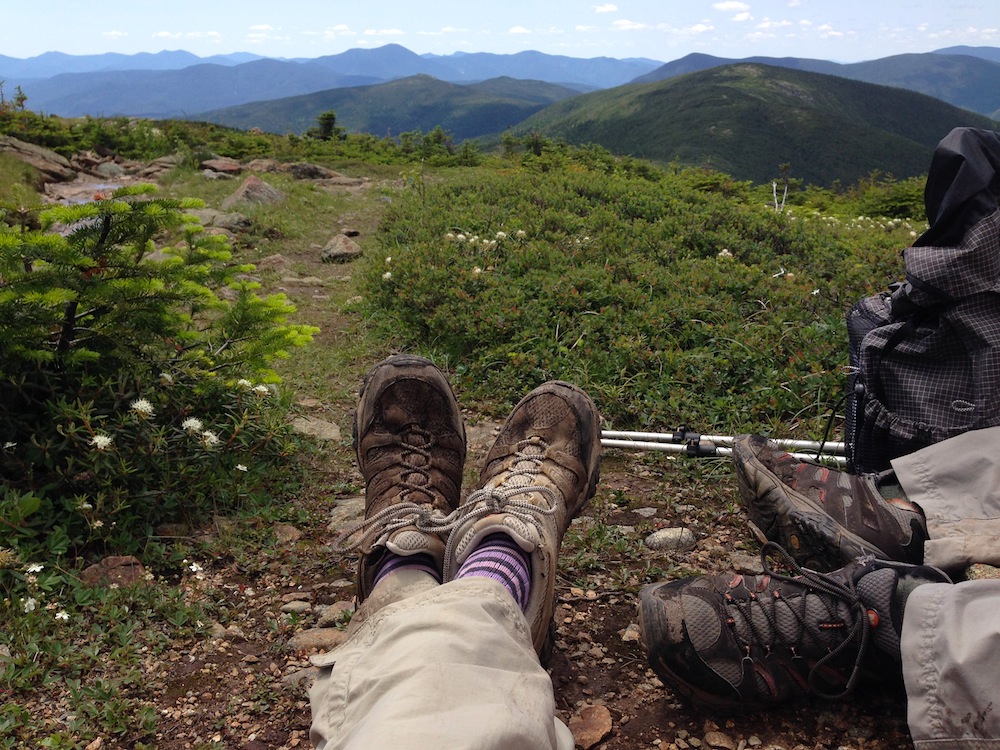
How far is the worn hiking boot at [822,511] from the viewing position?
2.26 m

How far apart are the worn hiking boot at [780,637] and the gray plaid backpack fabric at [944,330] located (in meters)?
1.05

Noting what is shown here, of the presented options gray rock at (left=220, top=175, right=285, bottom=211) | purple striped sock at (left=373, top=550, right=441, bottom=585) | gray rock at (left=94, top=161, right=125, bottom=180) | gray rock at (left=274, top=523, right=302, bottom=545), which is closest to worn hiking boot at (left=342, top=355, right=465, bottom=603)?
purple striped sock at (left=373, top=550, right=441, bottom=585)

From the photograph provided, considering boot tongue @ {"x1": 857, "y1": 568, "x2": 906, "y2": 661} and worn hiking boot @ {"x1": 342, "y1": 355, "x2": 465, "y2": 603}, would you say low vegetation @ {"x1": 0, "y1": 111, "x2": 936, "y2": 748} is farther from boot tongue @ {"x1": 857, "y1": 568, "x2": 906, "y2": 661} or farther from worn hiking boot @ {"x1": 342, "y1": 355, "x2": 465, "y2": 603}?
boot tongue @ {"x1": 857, "y1": 568, "x2": 906, "y2": 661}

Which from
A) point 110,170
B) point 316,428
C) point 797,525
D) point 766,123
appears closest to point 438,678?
Answer: point 797,525

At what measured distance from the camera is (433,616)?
4.81 feet

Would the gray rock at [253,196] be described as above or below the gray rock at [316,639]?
above

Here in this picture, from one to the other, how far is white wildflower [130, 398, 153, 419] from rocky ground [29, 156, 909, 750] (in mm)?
611

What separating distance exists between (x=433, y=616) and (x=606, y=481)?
199cm

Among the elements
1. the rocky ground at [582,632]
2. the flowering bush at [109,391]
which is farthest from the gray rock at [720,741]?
the flowering bush at [109,391]

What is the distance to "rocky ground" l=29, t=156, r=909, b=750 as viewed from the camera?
184 cm

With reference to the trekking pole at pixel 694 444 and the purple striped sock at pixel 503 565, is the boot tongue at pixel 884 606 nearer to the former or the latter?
the purple striped sock at pixel 503 565

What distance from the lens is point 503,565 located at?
1.84 m

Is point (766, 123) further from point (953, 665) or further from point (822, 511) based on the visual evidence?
point (953, 665)

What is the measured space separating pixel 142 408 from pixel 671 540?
2162 millimetres
